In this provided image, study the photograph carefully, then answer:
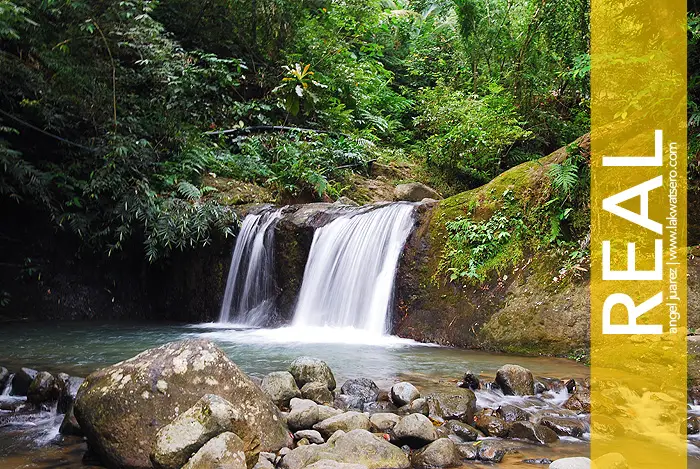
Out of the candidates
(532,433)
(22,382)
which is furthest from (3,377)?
(532,433)

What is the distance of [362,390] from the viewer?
4457mm

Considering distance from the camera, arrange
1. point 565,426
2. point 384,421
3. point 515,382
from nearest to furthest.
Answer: point 384,421, point 565,426, point 515,382

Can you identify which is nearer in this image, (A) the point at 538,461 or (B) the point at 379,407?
(A) the point at 538,461

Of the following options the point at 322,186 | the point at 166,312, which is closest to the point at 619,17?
the point at 322,186

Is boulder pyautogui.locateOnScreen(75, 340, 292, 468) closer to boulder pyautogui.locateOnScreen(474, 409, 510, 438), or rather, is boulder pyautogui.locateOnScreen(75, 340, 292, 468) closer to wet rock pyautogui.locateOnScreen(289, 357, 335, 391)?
wet rock pyautogui.locateOnScreen(289, 357, 335, 391)

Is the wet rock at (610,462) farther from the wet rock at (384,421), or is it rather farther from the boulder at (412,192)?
the boulder at (412,192)

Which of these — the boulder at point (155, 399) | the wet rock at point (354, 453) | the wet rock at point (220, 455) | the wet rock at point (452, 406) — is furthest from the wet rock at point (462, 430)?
the wet rock at point (220, 455)

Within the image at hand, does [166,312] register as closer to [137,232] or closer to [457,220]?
[137,232]

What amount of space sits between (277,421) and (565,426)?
201 centimetres

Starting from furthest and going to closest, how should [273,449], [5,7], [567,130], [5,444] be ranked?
1. [567,130]
2. [5,7]
3. [5,444]
4. [273,449]

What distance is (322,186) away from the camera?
38.4ft

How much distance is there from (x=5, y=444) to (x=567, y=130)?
40.6ft

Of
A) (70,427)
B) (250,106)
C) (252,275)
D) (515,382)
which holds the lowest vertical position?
(70,427)

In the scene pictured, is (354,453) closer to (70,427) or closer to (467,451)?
(467,451)
